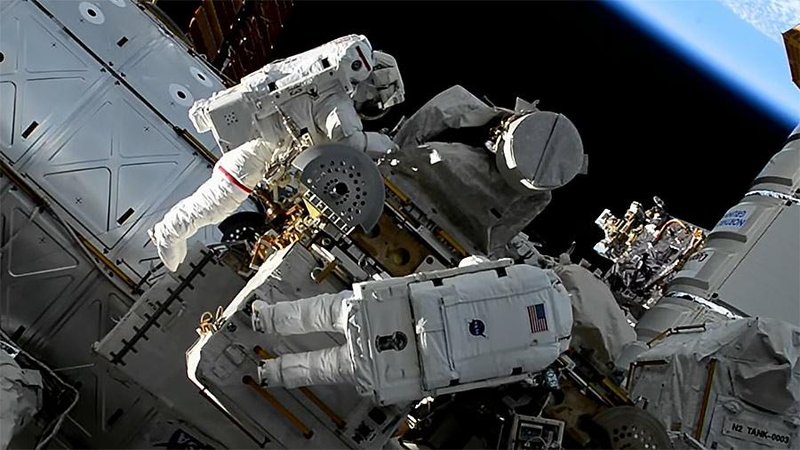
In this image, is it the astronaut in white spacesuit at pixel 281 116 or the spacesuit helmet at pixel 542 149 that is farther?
the spacesuit helmet at pixel 542 149

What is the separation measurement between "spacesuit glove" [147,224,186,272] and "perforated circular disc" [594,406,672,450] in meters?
2.14

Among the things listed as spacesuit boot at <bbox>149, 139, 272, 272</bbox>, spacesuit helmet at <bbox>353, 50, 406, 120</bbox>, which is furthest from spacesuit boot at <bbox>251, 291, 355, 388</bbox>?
spacesuit helmet at <bbox>353, 50, 406, 120</bbox>

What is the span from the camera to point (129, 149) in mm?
5043

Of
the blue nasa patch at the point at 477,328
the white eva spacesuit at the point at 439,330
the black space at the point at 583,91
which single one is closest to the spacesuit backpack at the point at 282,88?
the white eva spacesuit at the point at 439,330

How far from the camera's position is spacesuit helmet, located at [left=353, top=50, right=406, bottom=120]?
4129 millimetres

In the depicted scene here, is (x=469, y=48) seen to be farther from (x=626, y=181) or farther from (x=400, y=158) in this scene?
(x=400, y=158)

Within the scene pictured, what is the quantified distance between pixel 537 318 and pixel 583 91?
9523 mm

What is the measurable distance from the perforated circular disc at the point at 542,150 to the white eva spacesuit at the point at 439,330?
2.58 feet

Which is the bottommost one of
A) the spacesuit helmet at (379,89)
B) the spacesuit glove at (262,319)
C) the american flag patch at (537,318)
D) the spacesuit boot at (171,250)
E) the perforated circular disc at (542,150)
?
the spacesuit boot at (171,250)

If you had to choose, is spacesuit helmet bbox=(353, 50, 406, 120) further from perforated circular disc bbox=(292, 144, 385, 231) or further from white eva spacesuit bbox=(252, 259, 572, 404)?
white eva spacesuit bbox=(252, 259, 572, 404)

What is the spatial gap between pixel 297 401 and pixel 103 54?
8.55 feet

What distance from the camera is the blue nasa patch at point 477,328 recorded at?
3.32m

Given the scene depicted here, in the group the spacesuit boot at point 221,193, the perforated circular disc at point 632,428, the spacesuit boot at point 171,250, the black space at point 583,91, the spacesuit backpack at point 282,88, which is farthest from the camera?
the black space at point 583,91

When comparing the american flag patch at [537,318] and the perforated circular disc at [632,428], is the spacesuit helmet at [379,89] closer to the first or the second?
the american flag patch at [537,318]
